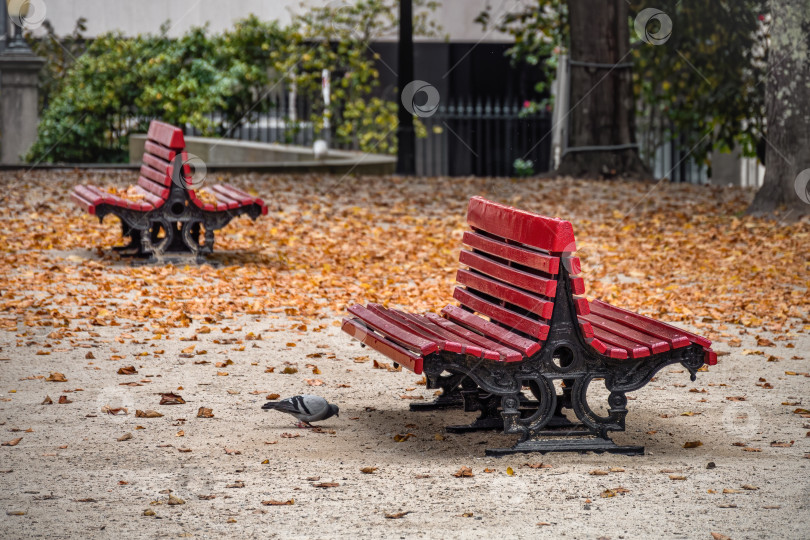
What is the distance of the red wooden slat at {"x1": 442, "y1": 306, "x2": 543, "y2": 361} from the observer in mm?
4742

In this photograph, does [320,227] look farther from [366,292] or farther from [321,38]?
[321,38]

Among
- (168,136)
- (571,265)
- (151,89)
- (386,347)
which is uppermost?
(151,89)

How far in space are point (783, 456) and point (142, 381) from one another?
3140mm

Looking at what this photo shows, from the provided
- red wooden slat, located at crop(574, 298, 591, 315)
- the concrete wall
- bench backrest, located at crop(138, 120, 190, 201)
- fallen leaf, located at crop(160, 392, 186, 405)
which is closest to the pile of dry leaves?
bench backrest, located at crop(138, 120, 190, 201)

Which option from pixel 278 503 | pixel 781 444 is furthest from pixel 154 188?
pixel 781 444

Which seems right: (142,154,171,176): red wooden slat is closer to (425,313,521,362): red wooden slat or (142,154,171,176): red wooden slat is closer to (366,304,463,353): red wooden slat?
(366,304,463,353): red wooden slat

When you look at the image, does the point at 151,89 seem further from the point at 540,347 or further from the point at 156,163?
the point at 540,347

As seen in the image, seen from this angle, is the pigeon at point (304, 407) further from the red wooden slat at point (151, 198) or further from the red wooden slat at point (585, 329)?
the red wooden slat at point (151, 198)

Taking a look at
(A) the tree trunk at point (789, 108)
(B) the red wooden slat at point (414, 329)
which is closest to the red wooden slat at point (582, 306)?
(B) the red wooden slat at point (414, 329)

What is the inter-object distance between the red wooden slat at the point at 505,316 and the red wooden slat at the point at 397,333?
41cm

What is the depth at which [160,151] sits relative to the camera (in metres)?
9.47

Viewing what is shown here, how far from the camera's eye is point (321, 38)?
21.2 meters

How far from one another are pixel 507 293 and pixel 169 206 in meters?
4.90

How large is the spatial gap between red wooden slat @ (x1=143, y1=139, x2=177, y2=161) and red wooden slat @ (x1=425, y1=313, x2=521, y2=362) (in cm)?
425
